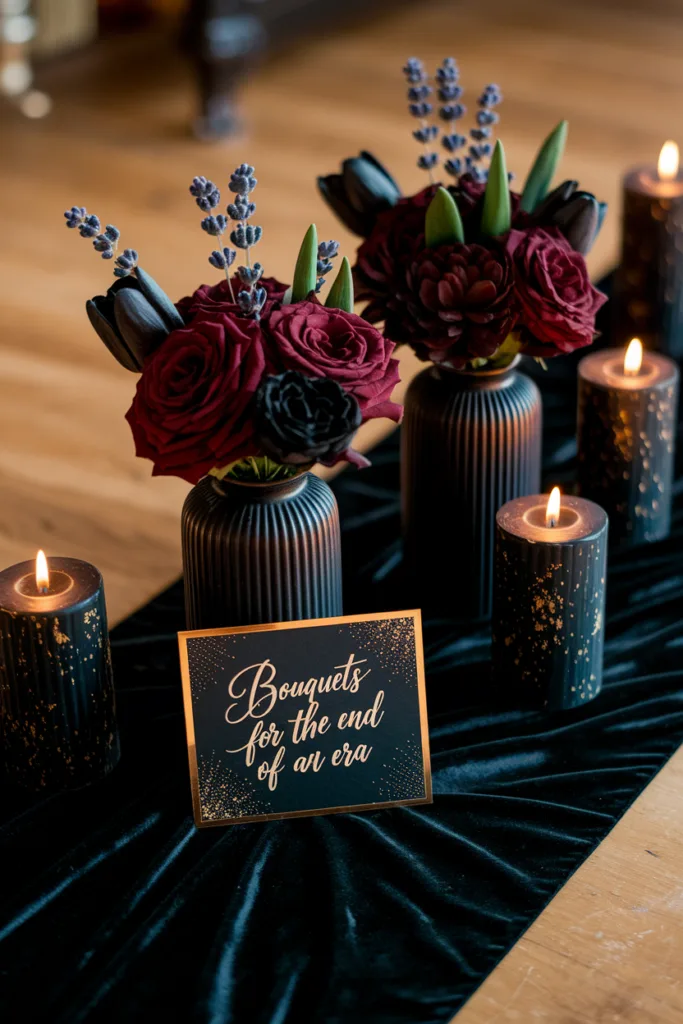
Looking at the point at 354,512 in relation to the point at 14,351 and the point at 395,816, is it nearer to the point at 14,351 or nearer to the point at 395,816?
the point at 395,816

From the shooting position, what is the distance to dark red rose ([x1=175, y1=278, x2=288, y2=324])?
108 centimetres

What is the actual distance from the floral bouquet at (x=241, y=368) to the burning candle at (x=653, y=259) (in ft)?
2.78

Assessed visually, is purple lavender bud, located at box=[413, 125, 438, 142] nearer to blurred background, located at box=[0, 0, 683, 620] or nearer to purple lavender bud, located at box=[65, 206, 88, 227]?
purple lavender bud, located at box=[65, 206, 88, 227]

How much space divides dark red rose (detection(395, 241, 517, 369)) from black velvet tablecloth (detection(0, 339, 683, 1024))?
23 cm

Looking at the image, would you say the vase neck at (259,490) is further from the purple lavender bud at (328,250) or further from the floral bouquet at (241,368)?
the purple lavender bud at (328,250)

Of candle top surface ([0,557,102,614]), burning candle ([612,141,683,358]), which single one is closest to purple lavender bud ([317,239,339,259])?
candle top surface ([0,557,102,614])

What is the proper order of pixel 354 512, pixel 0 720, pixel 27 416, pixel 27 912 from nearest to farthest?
pixel 27 912 < pixel 0 720 < pixel 354 512 < pixel 27 416

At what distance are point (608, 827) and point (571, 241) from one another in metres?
0.52

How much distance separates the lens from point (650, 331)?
6.15 ft

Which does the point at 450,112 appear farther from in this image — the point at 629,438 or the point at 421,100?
the point at 629,438

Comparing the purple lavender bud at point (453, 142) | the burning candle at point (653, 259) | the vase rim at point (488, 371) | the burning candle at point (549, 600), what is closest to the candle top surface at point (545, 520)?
the burning candle at point (549, 600)

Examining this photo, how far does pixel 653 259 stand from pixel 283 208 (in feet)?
2.87

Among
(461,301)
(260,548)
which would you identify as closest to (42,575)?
(260,548)

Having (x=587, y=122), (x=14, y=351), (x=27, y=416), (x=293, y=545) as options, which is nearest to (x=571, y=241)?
(x=293, y=545)
